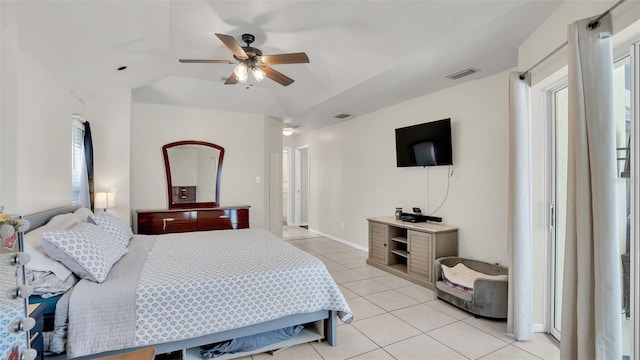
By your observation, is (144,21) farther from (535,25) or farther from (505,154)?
(505,154)

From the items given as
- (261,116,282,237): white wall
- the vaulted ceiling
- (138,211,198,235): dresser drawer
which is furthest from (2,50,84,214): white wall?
(261,116,282,237): white wall

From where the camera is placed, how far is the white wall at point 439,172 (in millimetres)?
3324

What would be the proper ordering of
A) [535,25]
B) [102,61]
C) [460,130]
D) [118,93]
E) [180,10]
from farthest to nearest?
[118,93] < [460,130] < [102,61] < [180,10] < [535,25]

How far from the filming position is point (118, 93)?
400 centimetres

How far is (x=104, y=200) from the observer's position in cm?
377

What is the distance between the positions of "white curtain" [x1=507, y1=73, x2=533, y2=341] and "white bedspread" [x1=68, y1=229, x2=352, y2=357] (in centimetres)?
135

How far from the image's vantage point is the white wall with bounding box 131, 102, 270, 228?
4590 millimetres

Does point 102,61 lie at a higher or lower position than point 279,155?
higher

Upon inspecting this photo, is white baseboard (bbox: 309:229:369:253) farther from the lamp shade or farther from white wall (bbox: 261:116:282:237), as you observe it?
the lamp shade

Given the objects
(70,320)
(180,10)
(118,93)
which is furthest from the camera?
(118,93)

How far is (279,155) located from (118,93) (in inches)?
106

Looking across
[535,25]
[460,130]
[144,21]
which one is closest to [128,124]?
[144,21]

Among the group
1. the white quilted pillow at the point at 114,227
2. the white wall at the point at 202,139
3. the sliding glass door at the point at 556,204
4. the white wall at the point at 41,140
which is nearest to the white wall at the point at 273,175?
the white wall at the point at 202,139

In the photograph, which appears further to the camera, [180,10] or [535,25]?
[180,10]
